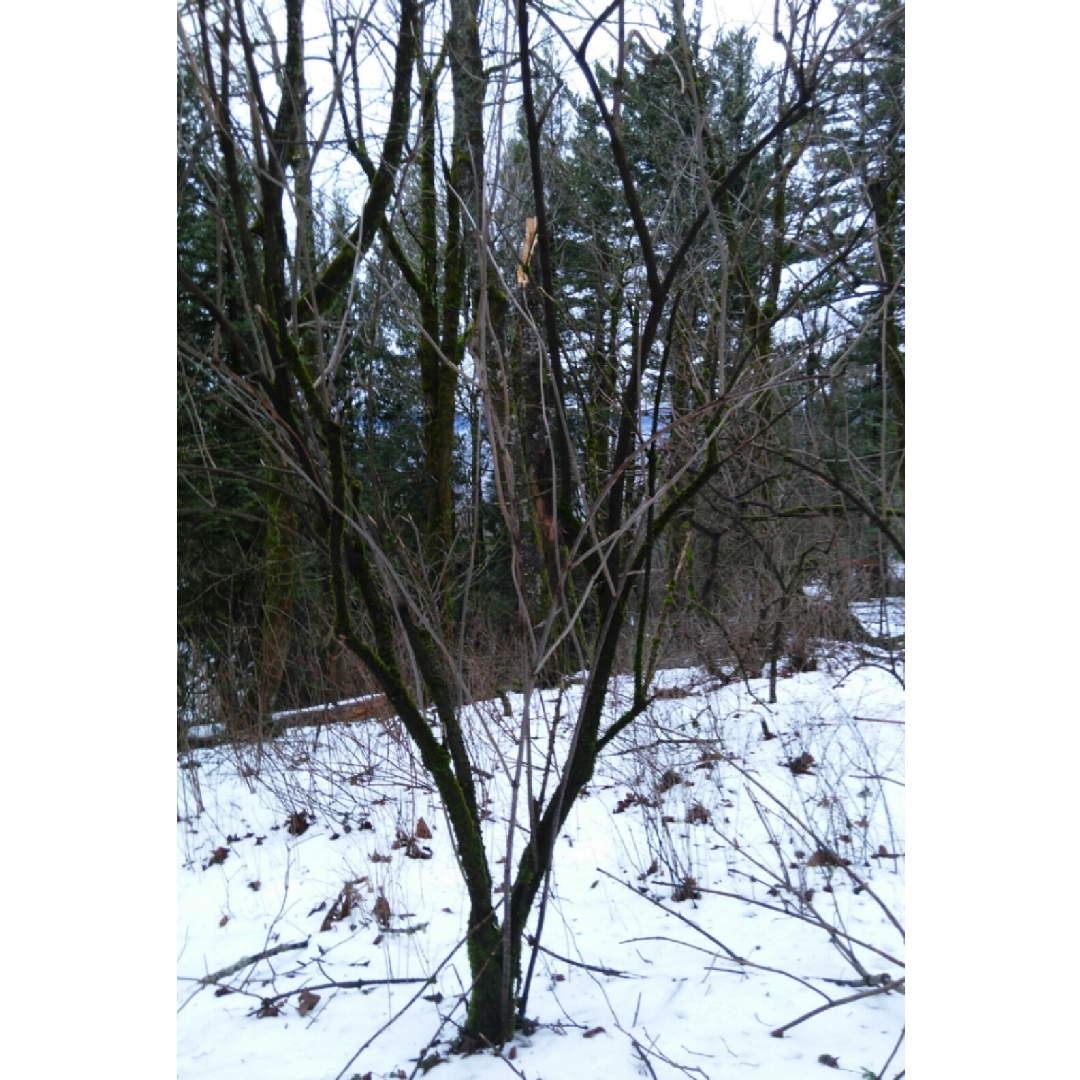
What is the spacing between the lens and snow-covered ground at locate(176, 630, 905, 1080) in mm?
1159

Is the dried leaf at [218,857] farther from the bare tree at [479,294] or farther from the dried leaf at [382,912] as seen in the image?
the bare tree at [479,294]

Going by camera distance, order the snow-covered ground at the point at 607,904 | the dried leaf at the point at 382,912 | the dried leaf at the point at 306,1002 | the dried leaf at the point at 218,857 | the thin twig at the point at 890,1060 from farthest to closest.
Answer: the dried leaf at the point at 218,857 → the dried leaf at the point at 382,912 → the dried leaf at the point at 306,1002 → the snow-covered ground at the point at 607,904 → the thin twig at the point at 890,1060

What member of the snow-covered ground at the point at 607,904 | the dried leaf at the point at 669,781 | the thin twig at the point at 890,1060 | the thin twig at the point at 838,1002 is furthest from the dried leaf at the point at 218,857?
the thin twig at the point at 890,1060

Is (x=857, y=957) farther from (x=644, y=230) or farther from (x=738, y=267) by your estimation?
(x=738, y=267)

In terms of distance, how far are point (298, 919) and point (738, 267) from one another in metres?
1.74

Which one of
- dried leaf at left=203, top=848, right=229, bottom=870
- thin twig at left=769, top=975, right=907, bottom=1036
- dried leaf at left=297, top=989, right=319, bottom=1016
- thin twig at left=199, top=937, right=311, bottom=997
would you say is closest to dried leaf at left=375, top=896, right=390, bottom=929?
thin twig at left=199, top=937, right=311, bottom=997

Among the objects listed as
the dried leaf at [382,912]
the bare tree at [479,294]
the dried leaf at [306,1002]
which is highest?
the bare tree at [479,294]

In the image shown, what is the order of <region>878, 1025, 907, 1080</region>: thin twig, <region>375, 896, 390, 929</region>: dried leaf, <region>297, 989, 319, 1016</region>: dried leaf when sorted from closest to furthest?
<region>878, 1025, 907, 1080</region>: thin twig → <region>297, 989, 319, 1016</region>: dried leaf → <region>375, 896, 390, 929</region>: dried leaf

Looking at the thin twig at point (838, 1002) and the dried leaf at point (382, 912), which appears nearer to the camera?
the thin twig at point (838, 1002)

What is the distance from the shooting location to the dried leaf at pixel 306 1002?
4.22ft

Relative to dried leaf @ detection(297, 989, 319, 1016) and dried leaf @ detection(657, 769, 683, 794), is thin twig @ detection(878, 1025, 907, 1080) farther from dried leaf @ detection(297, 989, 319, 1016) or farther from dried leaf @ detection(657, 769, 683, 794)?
dried leaf @ detection(657, 769, 683, 794)
